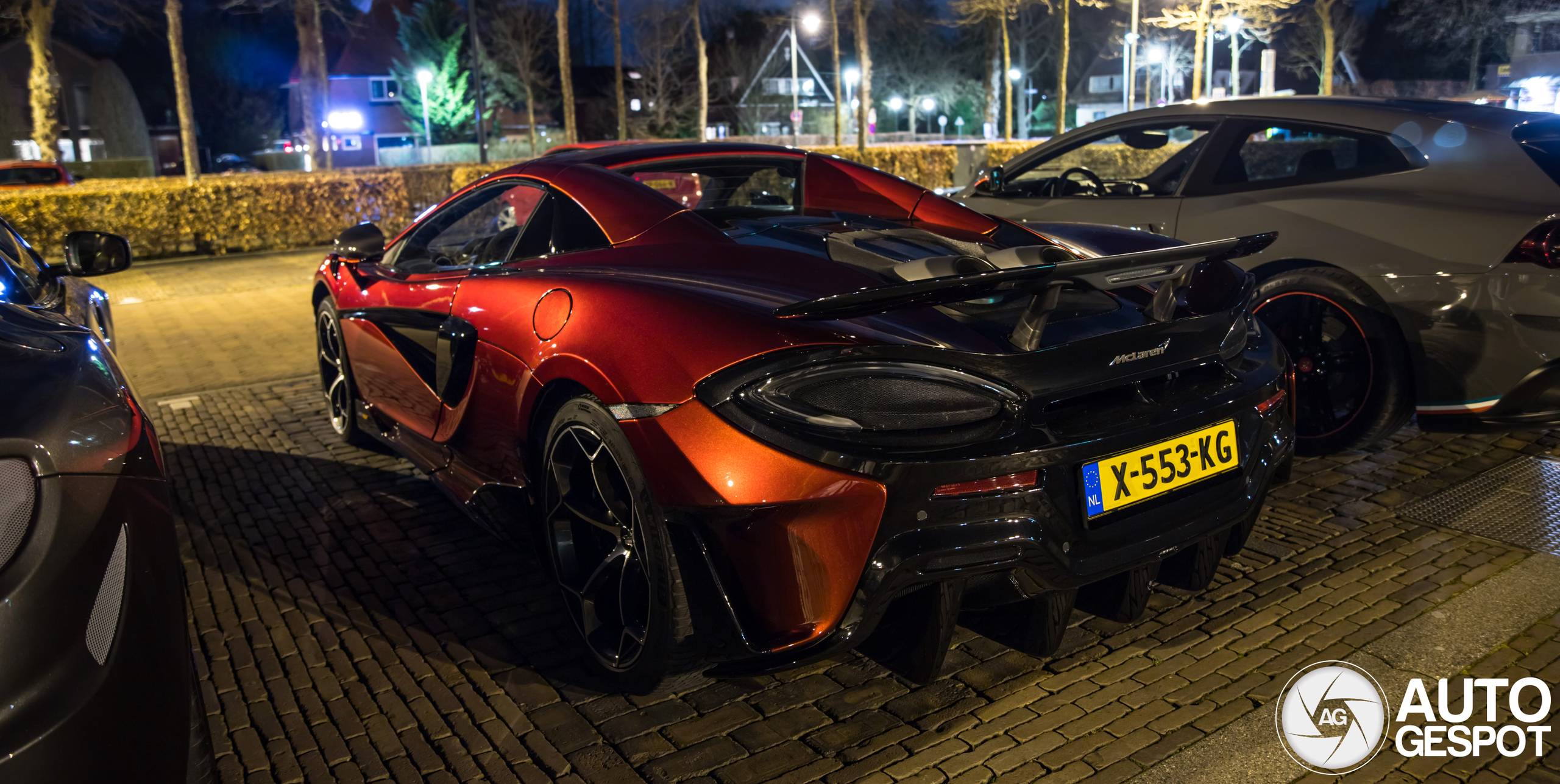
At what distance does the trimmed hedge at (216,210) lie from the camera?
16750 mm

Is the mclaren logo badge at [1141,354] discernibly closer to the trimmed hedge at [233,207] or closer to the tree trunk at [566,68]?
the trimmed hedge at [233,207]

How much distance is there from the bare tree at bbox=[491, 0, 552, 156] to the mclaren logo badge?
61.2m

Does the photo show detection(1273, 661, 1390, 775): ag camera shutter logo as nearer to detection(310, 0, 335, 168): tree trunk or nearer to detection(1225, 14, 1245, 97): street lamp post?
detection(1225, 14, 1245, 97): street lamp post

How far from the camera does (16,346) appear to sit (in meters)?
2.05

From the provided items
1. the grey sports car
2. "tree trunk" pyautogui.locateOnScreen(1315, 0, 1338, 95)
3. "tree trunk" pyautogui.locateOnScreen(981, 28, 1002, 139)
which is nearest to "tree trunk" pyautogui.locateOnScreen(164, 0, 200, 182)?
the grey sports car

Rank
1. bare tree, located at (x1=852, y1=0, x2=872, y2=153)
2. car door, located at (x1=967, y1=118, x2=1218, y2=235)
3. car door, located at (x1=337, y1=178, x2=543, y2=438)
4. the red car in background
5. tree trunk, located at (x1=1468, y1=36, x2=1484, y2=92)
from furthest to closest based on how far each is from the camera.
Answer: tree trunk, located at (x1=1468, y1=36, x2=1484, y2=92), bare tree, located at (x1=852, y1=0, x2=872, y2=153), the red car in background, car door, located at (x1=967, y1=118, x2=1218, y2=235), car door, located at (x1=337, y1=178, x2=543, y2=438)

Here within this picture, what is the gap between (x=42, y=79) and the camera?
26984 mm

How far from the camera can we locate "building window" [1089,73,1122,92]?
85.6 meters

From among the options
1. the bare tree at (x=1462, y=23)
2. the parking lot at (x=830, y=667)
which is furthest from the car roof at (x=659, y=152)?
the bare tree at (x=1462, y=23)

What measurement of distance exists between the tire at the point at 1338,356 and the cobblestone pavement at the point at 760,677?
32 centimetres

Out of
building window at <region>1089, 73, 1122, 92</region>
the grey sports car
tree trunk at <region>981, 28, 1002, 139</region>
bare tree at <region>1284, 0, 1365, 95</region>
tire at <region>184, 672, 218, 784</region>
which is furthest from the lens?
building window at <region>1089, 73, 1122, 92</region>

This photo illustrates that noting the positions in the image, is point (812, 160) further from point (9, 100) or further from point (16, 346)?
point (9, 100)

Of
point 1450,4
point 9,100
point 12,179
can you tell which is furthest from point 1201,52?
point 9,100

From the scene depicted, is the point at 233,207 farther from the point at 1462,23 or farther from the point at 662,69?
the point at 1462,23
